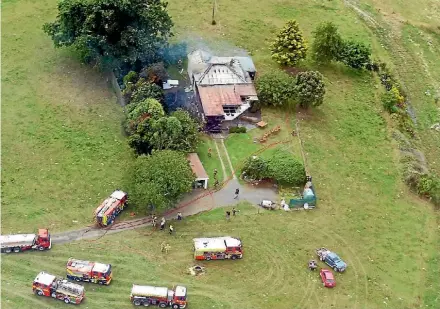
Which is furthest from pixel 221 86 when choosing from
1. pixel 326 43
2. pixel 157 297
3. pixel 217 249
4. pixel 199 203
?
pixel 157 297

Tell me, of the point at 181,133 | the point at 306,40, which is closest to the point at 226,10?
the point at 306,40

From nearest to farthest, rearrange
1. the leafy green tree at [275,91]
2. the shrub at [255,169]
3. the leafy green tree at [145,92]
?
the shrub at [255,169], the leafy green tree at [145,92], the leafy green tree at [275,91]

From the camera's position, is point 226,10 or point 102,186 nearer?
point 102,186

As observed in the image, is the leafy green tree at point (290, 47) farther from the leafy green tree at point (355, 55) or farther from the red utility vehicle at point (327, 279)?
the red utility vehicle at point (327, 279)

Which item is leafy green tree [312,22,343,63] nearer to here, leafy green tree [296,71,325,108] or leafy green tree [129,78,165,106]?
leafy green tree [296,71,325,108]

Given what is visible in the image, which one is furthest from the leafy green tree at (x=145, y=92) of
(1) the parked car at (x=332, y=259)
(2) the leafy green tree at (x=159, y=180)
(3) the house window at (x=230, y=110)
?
(1) the parked car at (x=332, y=259)

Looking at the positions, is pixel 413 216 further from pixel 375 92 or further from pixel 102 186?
pixel 102 186
